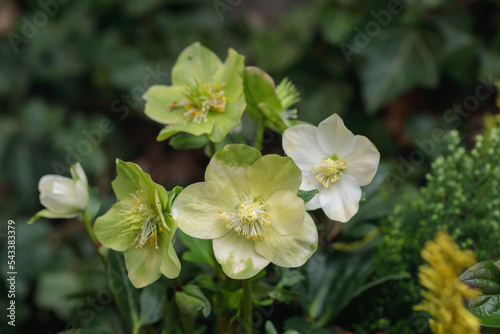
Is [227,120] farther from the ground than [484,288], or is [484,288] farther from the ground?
[227,120]

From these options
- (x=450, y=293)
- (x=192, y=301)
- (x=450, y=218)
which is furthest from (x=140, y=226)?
(x=450, y=218)

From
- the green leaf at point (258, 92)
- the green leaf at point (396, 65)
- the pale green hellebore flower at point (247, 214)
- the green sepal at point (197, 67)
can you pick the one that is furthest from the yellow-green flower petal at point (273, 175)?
the green leaf at point (396, 65)

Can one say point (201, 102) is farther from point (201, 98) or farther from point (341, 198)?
point (341, 198)

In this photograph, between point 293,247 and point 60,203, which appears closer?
point 293,247

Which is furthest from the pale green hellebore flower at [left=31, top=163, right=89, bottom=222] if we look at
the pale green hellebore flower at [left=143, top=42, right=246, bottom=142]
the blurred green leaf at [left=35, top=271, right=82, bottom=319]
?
the blurred green leaf at [left=35, top=271, right=82, bottom=319]

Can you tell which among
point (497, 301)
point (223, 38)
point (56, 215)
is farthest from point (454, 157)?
point (223, 38)

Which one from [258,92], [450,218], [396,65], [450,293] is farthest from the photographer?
[396,65]
